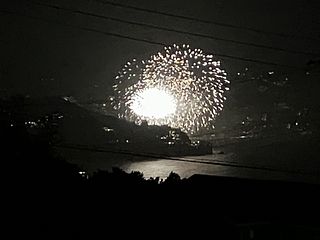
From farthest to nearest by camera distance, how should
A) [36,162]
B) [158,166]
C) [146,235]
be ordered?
[158,166]
[36,162]
[146,235]

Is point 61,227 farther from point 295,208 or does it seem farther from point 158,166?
Answer: point 158,166

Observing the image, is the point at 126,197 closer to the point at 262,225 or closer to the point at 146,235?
the point at 146,235

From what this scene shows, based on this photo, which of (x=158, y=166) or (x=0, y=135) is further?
(x=158, y=166)

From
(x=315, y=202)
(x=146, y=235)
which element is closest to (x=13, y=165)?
(x=146, y=235)

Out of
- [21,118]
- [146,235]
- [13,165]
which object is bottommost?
[146,235]

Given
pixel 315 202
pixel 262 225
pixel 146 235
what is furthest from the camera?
pixel 315 202

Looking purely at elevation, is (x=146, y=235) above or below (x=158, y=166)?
below
